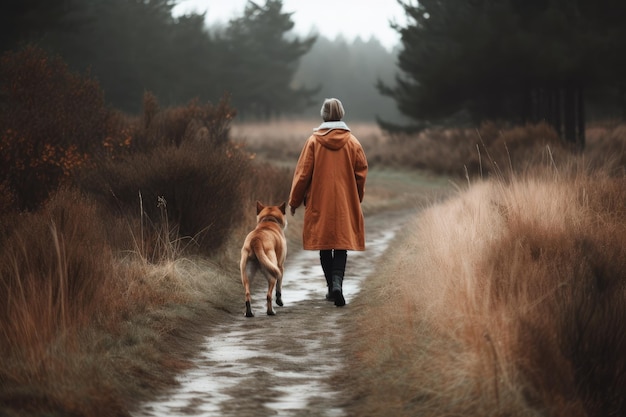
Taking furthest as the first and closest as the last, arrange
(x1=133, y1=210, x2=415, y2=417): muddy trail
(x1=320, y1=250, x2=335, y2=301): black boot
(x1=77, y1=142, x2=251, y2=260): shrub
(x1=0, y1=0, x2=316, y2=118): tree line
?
(x1=0, y1=0, x2=316, y2=118): tree line, (x1=77, y1=142, x2=251, y2=260): shrub, (x1=320, y1=250, x2=335, y2=301): black boot, (x1=133, y1=210, x2=415, y2=417): muddy trail

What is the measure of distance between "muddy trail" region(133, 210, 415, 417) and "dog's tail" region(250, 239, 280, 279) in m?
0.46

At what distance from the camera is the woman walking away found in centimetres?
A: 903

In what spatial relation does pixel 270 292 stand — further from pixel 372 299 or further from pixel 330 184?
pixel 330 184

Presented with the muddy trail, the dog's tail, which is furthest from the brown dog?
the muddy trail

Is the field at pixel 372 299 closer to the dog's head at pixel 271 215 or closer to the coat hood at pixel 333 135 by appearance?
the dog's head at pixel 271 215

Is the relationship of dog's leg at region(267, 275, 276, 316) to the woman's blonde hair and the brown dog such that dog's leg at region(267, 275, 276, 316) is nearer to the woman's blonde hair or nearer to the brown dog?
the brown dog

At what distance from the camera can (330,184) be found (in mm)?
9102

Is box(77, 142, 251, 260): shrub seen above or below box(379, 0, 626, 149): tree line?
below

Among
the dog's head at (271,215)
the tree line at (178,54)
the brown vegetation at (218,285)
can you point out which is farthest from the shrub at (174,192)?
the tree line at (178,54)

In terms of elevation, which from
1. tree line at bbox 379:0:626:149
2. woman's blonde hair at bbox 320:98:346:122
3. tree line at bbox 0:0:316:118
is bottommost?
woman's blonde hair at bbox 320:98:346:122

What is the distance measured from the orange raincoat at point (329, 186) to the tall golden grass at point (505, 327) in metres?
0.75

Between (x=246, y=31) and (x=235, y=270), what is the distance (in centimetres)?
6009

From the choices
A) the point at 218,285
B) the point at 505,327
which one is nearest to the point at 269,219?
the point at 218,285

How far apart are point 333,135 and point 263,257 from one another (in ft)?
4.84
